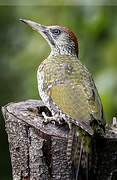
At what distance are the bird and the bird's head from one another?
2cm

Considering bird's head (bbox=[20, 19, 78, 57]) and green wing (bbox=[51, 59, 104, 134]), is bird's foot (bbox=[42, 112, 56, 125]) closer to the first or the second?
green wing (bbox=[51, 59, 104, 134])

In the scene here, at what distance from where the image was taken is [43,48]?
304 inches

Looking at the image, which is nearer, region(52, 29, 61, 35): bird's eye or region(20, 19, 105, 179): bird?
region(20, 19, 105, 179): bird

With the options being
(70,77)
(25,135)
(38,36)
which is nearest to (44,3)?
(38,36)

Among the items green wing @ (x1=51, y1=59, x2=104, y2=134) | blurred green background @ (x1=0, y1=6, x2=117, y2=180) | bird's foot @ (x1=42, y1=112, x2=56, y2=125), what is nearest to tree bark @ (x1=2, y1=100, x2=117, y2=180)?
bird's foot @ (x1=42, y1=112, x2=56, y2=125)

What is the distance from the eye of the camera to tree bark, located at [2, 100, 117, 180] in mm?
5402

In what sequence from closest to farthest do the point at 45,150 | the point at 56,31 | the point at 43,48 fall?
the point at 45,150 < the point at 56,31 < the point at 43,48

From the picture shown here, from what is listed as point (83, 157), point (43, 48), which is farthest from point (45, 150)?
point (43, 48)

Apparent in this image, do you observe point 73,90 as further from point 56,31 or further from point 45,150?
point 56,31

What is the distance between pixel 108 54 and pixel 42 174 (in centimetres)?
176

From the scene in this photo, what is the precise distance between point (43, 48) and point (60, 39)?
978 millimetres

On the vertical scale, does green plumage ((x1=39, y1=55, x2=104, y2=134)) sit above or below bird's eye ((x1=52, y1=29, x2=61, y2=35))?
below

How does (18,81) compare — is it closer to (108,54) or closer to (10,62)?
(10,62)

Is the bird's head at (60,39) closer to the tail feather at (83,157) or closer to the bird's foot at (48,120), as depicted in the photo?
the bird's foot at (48,120)
